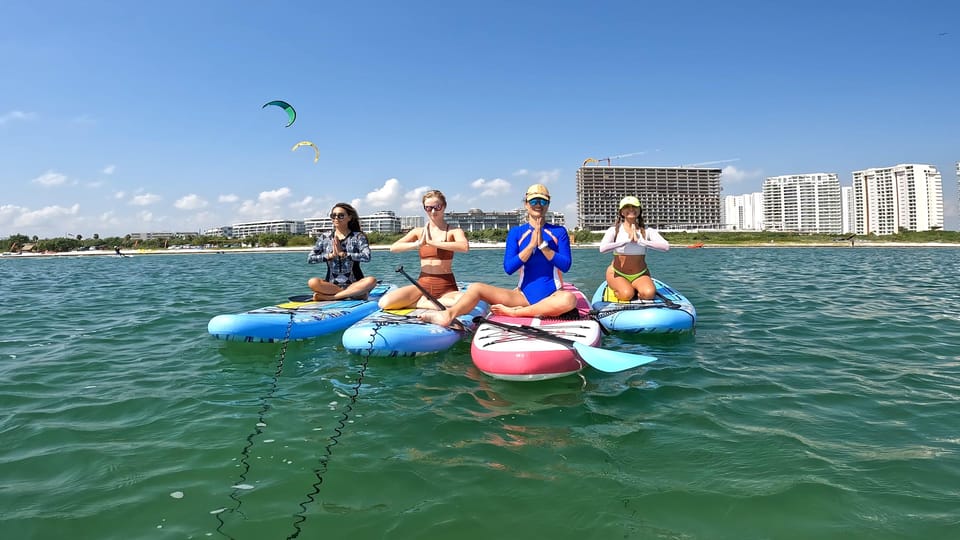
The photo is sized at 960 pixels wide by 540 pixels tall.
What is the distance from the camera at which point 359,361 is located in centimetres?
659

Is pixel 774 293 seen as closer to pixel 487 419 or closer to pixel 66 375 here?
pixel 487 419

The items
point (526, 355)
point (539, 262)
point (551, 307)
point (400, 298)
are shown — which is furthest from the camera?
point (400, 298)

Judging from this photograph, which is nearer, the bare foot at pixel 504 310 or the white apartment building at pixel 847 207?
the bare foot at pixel 504 310

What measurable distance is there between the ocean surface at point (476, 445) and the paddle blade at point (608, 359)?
1.31 feet

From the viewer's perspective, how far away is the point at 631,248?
8812 millimetres

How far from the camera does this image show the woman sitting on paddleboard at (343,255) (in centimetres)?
875

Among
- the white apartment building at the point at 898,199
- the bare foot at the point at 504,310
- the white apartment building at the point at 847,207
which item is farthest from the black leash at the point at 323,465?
the white apartment building at the point at 847,207

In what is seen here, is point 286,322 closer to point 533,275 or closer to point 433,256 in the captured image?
point 433,256

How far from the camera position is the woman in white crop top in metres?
8.70

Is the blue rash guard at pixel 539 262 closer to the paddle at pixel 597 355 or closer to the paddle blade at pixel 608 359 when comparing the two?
the paddle at pixel 597 355

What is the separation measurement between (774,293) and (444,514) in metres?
14.3

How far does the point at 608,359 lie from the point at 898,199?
17662 cm

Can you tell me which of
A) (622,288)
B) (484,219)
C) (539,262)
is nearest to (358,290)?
(539,262)

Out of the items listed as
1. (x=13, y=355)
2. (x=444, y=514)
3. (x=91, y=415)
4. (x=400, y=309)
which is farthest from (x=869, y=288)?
(x=13, y=355)
